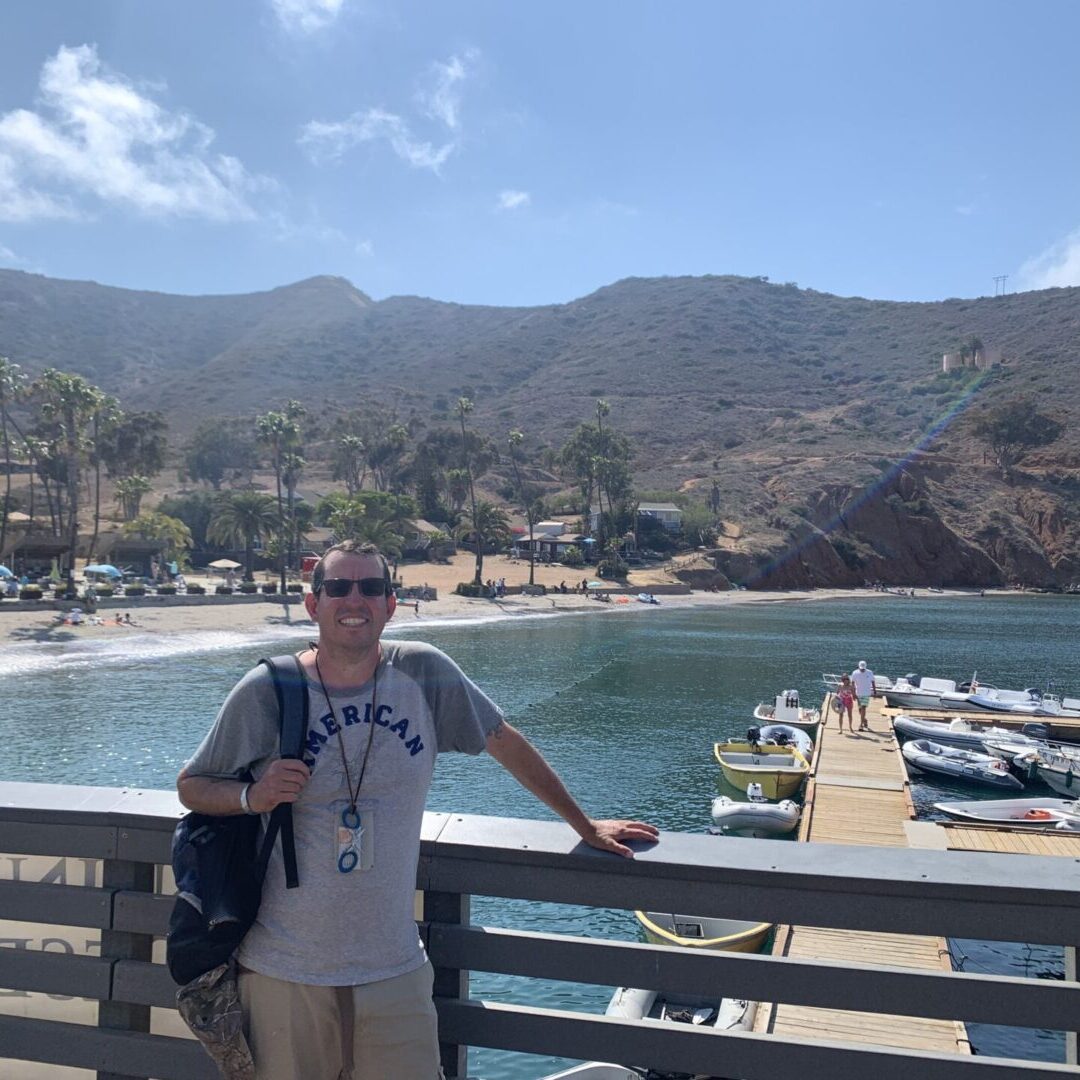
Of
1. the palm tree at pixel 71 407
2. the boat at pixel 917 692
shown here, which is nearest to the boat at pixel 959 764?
the boat at pixel 917 692

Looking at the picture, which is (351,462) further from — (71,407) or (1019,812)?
(1019,812)

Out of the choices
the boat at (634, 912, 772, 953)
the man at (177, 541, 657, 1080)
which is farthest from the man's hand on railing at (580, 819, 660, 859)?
the boat at (634, 912, 772, 953)

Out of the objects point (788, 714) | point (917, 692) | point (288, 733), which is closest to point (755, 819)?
point (788, 714)

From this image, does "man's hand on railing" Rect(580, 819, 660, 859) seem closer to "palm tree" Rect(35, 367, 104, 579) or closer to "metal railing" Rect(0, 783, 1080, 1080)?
"metal railing" Rect(0, 783, 1080, 1080)

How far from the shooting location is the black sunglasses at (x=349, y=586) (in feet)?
9.74

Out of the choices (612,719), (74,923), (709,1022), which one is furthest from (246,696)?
(612,719)

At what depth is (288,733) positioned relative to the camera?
2674 mm

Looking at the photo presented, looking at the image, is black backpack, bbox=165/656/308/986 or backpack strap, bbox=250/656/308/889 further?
backpack strap, bbox=250/656/308/889

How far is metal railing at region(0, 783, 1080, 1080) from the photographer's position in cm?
259

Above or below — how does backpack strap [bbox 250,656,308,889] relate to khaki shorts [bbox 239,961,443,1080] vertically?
above

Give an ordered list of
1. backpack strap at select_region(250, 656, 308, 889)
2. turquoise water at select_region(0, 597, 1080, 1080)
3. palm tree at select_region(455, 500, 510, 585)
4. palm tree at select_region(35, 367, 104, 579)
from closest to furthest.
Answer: backpack strap at select_region(250, 656, 308, 889) < turquoise water at select_region(0, 597, 1080, 1080) < palm tree at select_region(35, 367, 104, 579) < palm tree at select_region(455, 500, 510, 585)

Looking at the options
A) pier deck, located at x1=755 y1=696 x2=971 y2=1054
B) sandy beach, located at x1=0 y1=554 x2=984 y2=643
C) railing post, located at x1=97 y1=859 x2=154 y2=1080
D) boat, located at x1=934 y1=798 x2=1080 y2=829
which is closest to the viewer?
railing post, located at x1=97 y1=859 x2=154 y2=1080

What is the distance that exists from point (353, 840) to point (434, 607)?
65448mm

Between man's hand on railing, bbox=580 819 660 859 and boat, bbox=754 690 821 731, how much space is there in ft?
90.0
